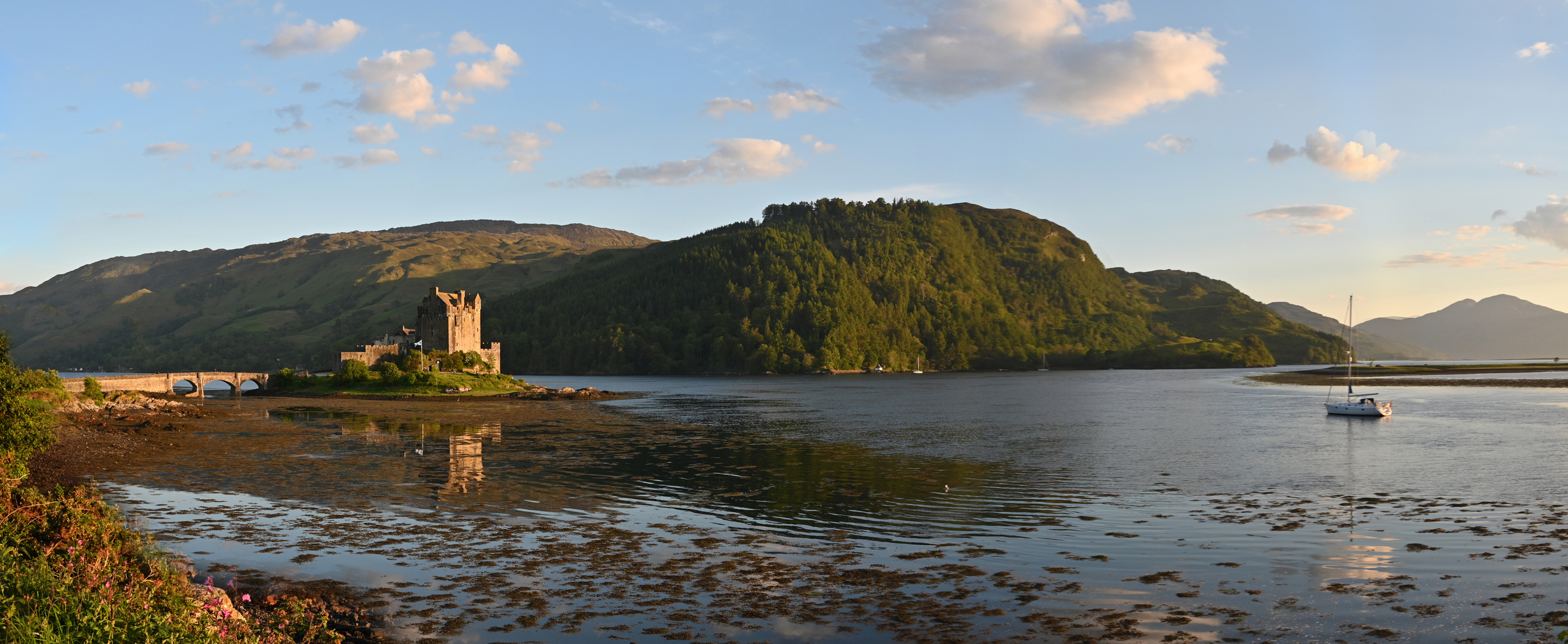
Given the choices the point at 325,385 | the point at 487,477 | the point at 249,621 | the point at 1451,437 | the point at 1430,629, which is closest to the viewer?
the point at 249,621

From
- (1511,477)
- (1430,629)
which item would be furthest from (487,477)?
(1511,477)

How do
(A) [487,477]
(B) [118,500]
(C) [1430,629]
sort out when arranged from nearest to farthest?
(C) [1430,629] → (B) [118,500] → (A) [487,477]

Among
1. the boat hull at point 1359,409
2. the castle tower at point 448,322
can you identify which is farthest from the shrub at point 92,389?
the boat hull at point 1359,409

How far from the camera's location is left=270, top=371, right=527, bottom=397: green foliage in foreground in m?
123

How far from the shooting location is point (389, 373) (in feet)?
417

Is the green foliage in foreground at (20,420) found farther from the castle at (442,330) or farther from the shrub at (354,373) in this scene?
the castle at (442,330)

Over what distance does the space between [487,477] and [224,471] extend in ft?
43.5

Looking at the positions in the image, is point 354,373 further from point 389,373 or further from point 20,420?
point 20,420

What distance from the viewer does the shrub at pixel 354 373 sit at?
12681 centimetres

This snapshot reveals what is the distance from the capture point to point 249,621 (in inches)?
634

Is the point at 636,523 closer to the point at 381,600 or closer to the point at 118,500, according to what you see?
the point at 381,600

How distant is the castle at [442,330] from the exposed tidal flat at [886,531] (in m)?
76.2

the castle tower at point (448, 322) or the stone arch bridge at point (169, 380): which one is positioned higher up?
the castle tower at point (448, 322)

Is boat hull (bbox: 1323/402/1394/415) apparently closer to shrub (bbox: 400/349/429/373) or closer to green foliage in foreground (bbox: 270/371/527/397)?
green foliage in foreground (bbox: 270/371/527/397)
